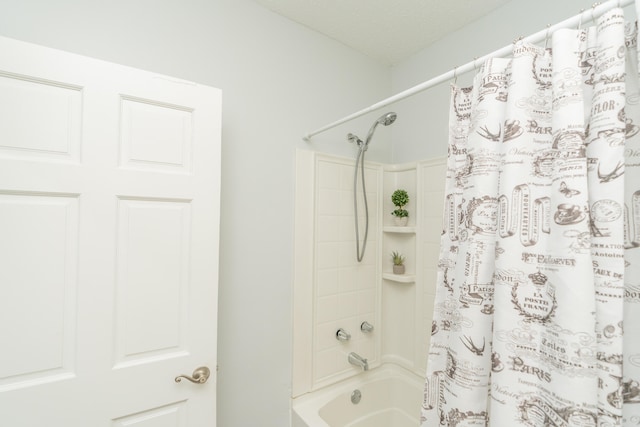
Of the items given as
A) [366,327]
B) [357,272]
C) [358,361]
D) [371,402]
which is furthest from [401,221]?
[371,402]

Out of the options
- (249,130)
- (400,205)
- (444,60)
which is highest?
(444,60)

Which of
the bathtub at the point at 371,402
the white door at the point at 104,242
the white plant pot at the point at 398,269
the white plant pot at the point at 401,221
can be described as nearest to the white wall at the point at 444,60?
the white plant pot at the point at 401,221

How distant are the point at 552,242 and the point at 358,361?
4.44 feet

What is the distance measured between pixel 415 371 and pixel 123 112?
1989 millimetres

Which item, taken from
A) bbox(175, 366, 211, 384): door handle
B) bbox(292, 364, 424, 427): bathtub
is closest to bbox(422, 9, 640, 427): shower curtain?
bbox(175, 366, 211, 384): door handle

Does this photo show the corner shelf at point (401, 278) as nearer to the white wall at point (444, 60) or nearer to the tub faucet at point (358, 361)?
the tub faucet at point (358, 361)

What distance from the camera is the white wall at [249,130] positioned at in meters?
1.26

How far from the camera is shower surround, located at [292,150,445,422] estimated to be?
1636 mm

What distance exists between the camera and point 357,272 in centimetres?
184

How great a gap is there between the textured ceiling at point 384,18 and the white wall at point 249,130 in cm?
10

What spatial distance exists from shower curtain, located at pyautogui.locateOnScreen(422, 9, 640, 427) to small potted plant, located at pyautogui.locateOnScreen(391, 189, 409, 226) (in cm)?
101

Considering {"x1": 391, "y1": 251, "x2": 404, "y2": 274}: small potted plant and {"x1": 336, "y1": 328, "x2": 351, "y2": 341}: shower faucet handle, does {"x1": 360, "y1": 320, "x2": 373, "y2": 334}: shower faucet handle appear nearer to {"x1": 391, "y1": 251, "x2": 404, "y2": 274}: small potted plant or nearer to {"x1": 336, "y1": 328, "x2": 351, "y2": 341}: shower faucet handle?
{"x1": 336, "y1": 328, "x2": 351, "y2": 341}: shower faucet handle

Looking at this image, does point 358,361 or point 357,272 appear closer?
point 358,361

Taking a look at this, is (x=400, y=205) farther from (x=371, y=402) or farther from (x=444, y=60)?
(x=371, y=402)
